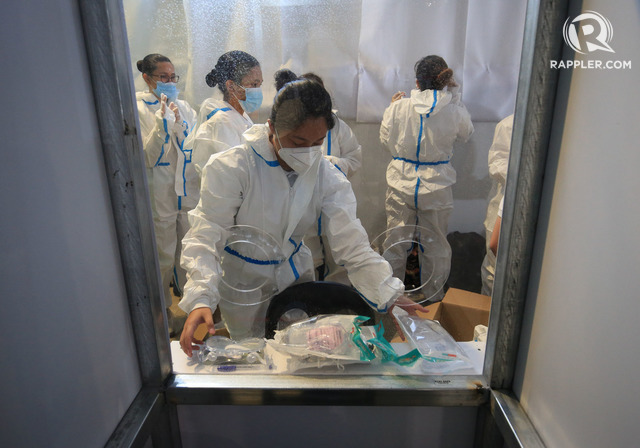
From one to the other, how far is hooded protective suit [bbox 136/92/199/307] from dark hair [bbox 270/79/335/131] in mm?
233

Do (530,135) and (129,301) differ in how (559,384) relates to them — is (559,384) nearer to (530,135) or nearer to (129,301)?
(530,135)

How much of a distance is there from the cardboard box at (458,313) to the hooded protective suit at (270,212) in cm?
→ 17

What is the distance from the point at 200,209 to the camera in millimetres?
1068

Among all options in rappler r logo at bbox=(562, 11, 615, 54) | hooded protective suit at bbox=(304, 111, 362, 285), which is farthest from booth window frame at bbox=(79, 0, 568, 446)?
hooded protective suit at bbox=(304, 111, 362, 285)

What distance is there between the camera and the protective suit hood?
944mm

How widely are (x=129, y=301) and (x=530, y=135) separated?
873 mm

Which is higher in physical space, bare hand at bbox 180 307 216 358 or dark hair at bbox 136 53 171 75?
dark hair at bbox 136 53 171 75

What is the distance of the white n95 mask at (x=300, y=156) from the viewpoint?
1012 millimetres

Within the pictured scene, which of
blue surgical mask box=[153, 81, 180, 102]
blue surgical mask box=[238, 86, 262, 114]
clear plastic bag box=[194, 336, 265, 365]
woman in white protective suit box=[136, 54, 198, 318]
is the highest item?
blue surgical mask box=[153, 81, 180, 102]

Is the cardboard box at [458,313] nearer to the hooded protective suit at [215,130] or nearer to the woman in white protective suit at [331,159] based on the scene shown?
the woman in white protective suit at [331,159]

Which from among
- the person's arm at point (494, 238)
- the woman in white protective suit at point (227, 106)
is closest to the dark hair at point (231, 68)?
the woman in white protective suit at point (227, 106)

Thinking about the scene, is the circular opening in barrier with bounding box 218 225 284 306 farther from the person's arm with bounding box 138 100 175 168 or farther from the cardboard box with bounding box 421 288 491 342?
the cardboard box with bounding box 421 288 491 342

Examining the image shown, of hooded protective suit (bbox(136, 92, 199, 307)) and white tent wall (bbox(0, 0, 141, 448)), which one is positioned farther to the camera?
hooded protective suit (bbox(136, 92, 199, 307))

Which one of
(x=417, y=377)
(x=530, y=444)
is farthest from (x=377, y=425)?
(x=530, y=444)
